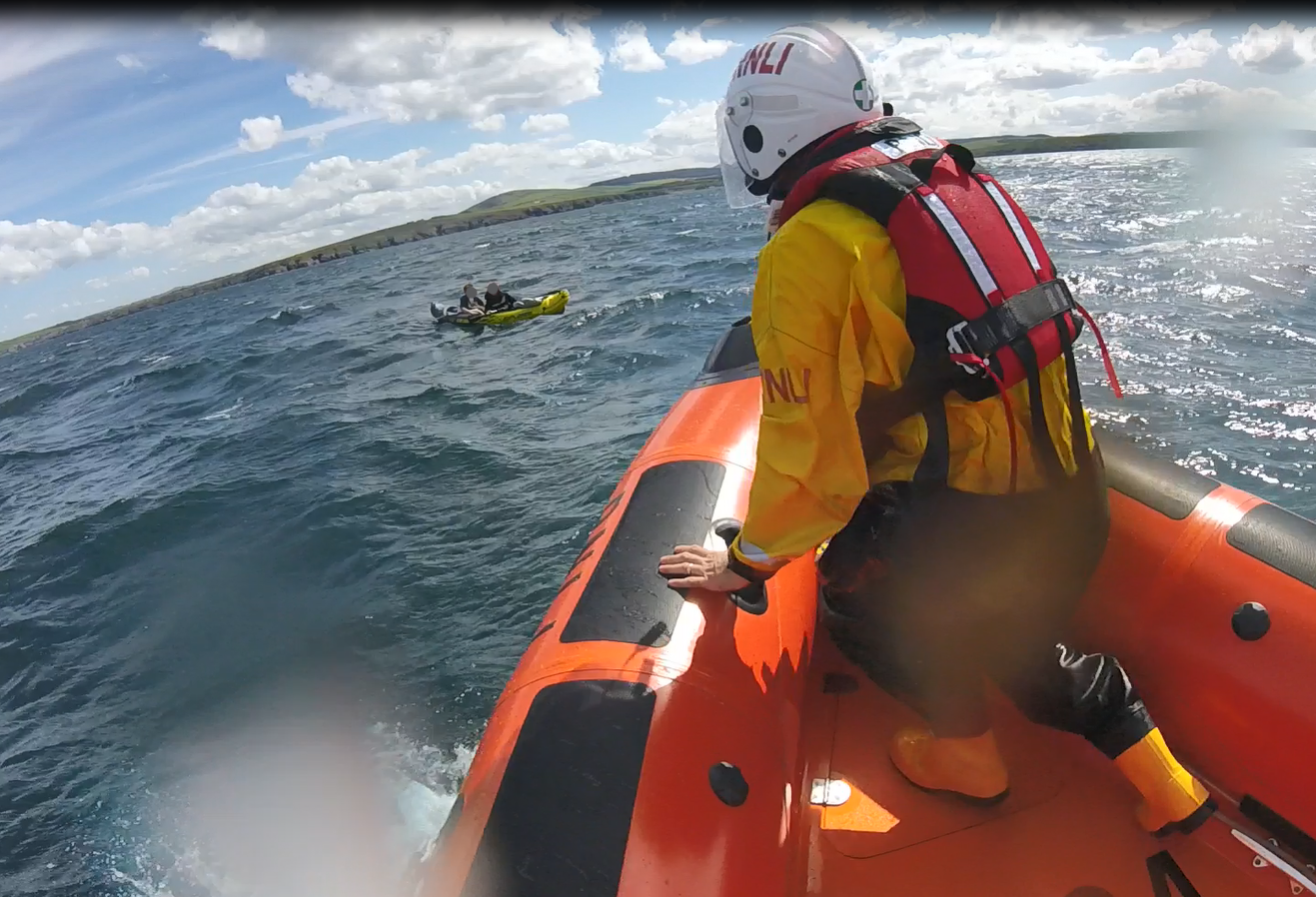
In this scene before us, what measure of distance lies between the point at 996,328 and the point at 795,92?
2.39 feet

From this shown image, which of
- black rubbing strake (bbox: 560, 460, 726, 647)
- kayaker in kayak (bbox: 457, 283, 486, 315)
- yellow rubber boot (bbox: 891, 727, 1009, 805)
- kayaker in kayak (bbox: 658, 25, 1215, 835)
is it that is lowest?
kayaker in kayak (bbox: 457, 283, 486, 315)

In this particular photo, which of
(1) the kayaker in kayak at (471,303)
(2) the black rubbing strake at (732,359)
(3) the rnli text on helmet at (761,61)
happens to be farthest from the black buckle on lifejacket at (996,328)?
(1) the kayaker in kayak at (471,303)

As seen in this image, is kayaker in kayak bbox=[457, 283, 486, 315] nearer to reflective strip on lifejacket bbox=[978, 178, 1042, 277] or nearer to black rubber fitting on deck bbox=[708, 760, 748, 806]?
black rubber fitting on deck bbox=[708, 760, 748, 806]

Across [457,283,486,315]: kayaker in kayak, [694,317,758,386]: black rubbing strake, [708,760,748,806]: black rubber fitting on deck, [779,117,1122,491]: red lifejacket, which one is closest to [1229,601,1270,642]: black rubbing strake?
[779,117,1122,491]: red lifejacket

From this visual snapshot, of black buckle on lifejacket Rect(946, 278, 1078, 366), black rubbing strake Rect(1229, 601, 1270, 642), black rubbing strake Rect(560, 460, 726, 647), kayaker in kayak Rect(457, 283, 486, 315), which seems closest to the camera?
black buckle on lifejacket Rect(946, 278, 1078, 366)

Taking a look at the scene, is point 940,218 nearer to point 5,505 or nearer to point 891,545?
point 891,545

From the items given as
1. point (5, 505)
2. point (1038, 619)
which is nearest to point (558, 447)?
point (1038, 619)

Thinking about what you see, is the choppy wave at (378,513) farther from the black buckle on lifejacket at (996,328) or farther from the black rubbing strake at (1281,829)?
the black buckle on lifejacket at (996,328)

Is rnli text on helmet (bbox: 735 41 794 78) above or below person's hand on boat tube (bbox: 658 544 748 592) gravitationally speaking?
above

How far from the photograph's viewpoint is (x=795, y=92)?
180 cm

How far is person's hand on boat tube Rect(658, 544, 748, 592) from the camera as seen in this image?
2283mm

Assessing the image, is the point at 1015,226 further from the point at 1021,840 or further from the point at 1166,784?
the point at 1021,840

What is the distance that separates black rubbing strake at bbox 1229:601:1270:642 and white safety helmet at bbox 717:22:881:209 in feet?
5.83

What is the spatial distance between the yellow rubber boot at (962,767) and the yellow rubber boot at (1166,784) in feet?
1.09
